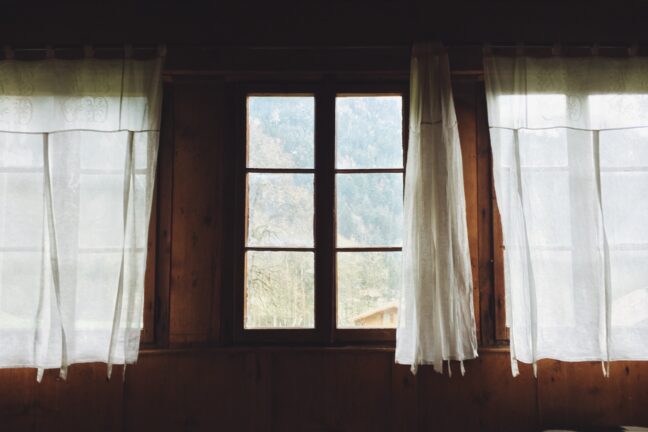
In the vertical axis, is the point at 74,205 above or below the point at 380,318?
above

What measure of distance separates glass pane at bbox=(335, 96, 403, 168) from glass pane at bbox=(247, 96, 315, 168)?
16 cm

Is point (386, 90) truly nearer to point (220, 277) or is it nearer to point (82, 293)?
point (220, 277)

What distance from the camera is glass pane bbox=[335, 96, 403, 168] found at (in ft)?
8.20

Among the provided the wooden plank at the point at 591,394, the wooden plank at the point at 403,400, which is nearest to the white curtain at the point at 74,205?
the wooden plank at the point at 403,400

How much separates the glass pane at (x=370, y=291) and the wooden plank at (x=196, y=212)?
2.23 ft

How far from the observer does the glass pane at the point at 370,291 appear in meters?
2.45

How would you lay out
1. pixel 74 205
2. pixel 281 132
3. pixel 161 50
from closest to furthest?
1. pixel 74 205
2. pixel 161 50
3. pixel 281 132

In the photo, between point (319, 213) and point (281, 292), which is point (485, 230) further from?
point (281, 292)

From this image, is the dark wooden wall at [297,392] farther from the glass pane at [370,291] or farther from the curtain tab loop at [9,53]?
the curtain tab loop at [9,53]

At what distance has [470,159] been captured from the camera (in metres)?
2.49

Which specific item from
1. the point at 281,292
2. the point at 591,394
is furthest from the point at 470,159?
the point at 591,394

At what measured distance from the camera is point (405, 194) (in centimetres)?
235

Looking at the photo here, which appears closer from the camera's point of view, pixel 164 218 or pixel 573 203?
pixel 573 203

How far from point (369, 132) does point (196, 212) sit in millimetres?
1022
